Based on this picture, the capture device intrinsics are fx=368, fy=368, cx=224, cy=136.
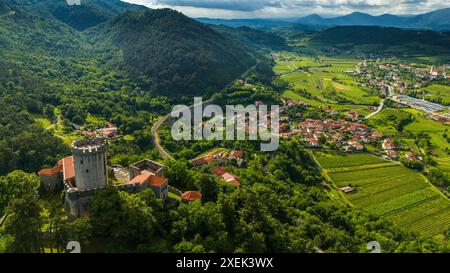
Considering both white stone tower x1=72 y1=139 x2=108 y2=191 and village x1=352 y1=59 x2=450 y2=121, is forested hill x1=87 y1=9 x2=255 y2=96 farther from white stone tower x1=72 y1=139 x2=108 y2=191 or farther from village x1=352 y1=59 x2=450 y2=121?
white stone tower x1=72 y1=139 x2=108 y2=191

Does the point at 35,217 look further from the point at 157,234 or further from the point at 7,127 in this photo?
the point at 7,127

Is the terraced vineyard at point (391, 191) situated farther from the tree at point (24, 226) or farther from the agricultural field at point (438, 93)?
the agricultural field at point (438, 93)

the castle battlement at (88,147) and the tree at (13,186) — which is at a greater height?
the castle battlement at (88,147)

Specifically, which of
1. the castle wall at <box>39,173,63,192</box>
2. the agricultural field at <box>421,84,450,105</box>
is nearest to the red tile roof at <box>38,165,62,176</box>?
the castle wall at <box>39,173,63,192</box>

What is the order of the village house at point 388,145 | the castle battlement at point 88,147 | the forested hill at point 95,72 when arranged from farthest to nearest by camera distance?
the village house at point 388,145 < the forested hill at point 95,72 < the castle battlement at point 88,147

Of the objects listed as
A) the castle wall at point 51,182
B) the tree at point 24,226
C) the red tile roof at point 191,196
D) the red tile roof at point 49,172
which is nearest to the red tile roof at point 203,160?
the red tile roof at point 191,196
